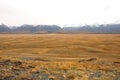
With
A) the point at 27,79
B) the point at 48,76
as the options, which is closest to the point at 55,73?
the point at 48,76

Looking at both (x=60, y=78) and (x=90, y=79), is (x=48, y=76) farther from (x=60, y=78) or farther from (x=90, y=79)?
(x=90, y=79)

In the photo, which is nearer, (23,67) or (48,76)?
(48,76)

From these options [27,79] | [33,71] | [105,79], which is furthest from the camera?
[33,71]

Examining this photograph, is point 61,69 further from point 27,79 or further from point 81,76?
point 27,79

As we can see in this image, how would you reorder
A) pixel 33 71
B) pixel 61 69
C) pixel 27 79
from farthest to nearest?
1. pixel 61 69
2. pixel 33 71
3. pixel 27 79

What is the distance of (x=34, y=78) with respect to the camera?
23.9m

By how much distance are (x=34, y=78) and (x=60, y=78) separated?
2551mm

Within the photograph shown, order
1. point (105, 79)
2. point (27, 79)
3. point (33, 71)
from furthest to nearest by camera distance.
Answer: point (33, 71)
point (105, 79)
point (27, 79)

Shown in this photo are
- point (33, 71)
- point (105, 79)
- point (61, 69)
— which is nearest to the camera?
point (105, 79)

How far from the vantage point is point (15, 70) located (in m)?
28.6

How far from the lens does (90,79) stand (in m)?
24.6

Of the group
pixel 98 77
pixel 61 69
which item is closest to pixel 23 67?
pixel 61 69

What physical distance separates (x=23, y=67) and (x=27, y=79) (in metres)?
7.86

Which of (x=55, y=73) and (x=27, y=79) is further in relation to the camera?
(x=55, y=73)
